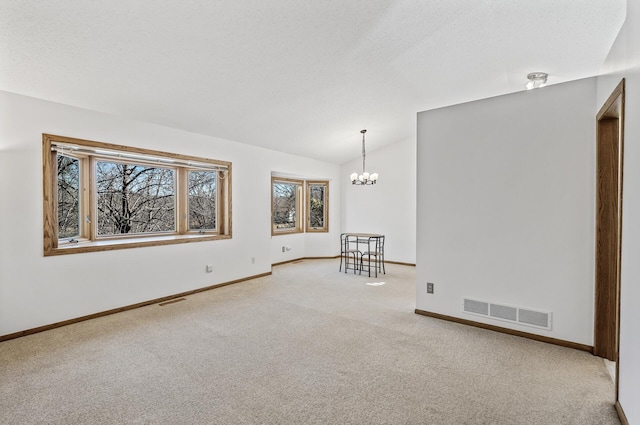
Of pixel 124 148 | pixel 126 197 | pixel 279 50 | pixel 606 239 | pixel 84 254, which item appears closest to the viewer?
pixel 606 239

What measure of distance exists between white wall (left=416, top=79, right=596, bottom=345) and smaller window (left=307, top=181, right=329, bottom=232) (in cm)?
437

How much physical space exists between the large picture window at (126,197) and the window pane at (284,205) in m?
2.25

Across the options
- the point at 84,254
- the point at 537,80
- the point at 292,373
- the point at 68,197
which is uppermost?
the point at 537,80

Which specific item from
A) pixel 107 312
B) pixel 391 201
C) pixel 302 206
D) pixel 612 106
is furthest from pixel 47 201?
pixel 391 201

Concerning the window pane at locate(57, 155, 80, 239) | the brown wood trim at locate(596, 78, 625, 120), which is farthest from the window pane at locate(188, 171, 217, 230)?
the brown wood trim at locate(596, 78, 625, 120)

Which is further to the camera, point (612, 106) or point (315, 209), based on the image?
point (315, 209)

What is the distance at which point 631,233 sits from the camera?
72.2 inches

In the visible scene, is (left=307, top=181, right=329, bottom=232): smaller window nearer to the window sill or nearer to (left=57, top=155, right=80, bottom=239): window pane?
the window sill

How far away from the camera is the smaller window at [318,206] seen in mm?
8117

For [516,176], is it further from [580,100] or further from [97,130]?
[97,130]

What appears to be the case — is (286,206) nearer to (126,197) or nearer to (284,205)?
(284,205)

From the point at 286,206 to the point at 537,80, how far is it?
223 inches

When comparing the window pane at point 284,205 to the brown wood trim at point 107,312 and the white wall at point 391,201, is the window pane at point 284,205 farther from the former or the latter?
the brown wood trim at point 107,312

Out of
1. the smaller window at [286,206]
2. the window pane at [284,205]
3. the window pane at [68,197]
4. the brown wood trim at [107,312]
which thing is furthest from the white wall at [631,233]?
the window pane at [284,205]
